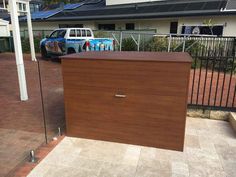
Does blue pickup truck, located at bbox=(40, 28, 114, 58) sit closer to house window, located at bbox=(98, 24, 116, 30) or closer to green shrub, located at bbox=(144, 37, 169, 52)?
green shrub, located at bbox=(144, 37, 169, 52)

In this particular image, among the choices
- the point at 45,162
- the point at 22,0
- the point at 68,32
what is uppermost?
the point at 22,0

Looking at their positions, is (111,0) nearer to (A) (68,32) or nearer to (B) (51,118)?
(A) (68,32)

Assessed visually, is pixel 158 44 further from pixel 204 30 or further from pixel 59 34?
pixel 59 34

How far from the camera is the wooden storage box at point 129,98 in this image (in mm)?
2861

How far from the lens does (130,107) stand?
3104mm

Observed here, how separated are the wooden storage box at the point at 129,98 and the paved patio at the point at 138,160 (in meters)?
0.18

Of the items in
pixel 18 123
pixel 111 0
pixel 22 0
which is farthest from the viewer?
pixel 111 0

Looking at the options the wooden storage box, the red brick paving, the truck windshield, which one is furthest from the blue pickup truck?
the wooden storage box

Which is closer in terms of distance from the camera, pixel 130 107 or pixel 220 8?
pixel 130 107

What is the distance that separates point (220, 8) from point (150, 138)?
10813mm

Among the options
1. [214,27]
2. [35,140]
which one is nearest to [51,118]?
[35,140]

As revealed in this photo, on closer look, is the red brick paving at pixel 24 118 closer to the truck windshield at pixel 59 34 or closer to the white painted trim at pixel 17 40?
the white painted trim at pixel 17 40

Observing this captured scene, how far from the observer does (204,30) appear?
1204cm

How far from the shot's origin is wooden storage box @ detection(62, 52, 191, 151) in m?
2.86
